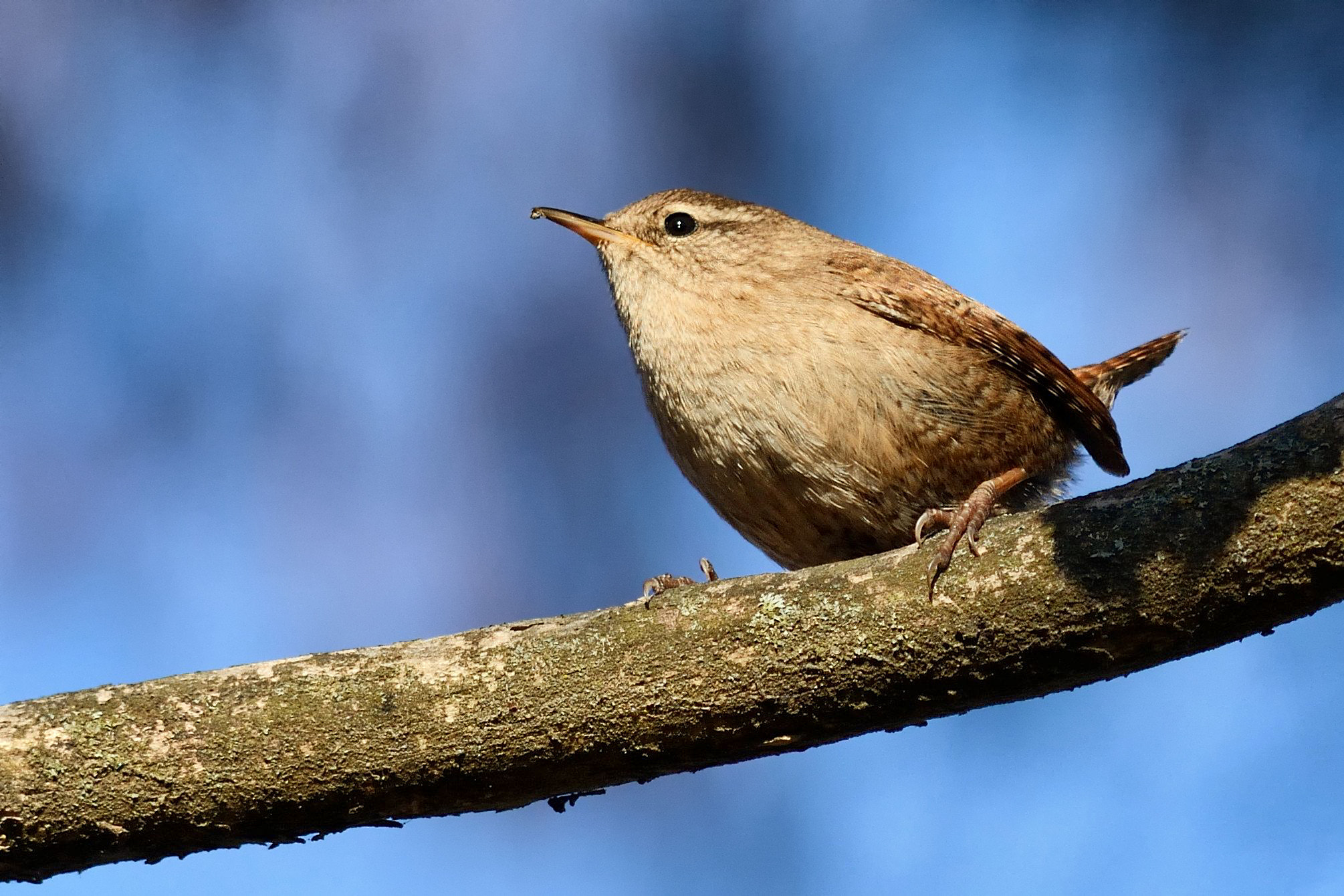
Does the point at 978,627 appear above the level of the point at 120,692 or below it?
below

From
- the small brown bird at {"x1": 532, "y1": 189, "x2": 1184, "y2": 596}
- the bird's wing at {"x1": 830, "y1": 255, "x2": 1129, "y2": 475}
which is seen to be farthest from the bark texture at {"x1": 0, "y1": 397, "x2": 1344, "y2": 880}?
the bird's wing at {"x1": 830, "y1": 255, "x2": 1129, "y2": 475}

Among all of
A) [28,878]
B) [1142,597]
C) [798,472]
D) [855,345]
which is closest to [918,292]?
[855,345]

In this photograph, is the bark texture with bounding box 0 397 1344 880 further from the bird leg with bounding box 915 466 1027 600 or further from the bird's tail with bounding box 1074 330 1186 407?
the bird's tail with bounding box 1074 330 1186 407

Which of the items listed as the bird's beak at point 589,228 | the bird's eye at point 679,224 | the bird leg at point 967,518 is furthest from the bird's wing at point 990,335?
the bird's beak at point 589,228

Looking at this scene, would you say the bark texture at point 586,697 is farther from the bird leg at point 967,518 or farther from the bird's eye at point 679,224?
the bird's eye at point 679,224

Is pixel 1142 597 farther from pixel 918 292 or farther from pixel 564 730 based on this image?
pixel 918 292

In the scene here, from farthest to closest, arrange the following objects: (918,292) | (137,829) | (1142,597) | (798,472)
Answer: (918,292)
(798,472)
(137,829)
(1142,597)

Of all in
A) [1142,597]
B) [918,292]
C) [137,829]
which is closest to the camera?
[1142,597]
